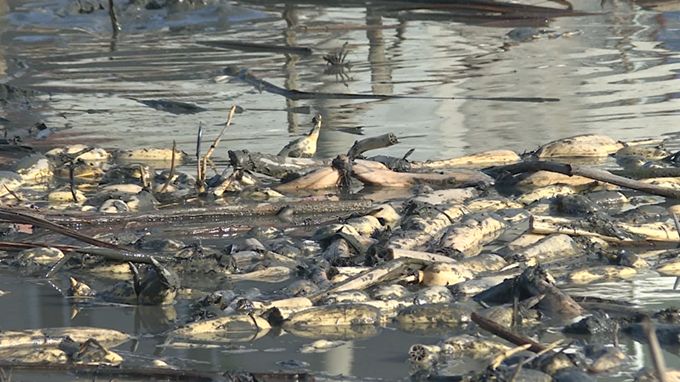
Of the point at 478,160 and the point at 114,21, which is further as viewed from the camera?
the point at 114,21

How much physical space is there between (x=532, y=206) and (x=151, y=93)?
5875 millimetres

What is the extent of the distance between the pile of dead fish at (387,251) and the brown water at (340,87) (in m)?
0.13

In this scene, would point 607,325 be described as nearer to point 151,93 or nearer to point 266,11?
point 151,93

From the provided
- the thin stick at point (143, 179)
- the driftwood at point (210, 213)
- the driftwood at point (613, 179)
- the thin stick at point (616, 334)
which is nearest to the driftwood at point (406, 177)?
the driftwood at point (210, 213)

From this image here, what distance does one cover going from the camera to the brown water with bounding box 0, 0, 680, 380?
13.7 feet

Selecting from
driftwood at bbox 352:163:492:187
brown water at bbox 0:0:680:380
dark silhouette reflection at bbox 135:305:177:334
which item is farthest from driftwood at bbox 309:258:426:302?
driftwood at bbox 352:163:492:187

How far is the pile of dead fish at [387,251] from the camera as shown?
12.1ft

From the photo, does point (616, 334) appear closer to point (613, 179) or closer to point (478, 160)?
point (613, 179)

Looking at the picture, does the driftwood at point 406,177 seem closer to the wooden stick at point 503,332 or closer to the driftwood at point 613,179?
the driftwood at point 613,179

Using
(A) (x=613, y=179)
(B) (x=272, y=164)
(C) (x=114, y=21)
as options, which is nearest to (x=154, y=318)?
(A) (x=613, y=179)

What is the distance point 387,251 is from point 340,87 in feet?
21.3

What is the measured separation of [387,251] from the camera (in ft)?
15.2

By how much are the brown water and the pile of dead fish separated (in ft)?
0.43

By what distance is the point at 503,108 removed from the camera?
9328mm
